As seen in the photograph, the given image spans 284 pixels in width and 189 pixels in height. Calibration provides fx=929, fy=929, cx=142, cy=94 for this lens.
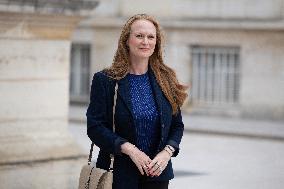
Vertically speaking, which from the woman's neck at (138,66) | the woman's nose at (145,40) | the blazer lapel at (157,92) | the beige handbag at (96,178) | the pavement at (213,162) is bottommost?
the pavement at (213,162)

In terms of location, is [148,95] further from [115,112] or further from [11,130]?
[11,130]

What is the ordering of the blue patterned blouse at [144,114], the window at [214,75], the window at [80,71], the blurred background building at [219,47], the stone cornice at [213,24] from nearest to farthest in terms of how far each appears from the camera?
the blue patterned blouse at [144,114], the stone cornice at [213,24], the blurred background building at [219,47], the window at [214,75], the window at [80,71]

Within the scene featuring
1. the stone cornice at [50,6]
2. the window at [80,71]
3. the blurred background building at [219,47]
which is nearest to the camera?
the stone cornice at [50,6]

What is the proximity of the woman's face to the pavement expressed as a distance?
132 inches

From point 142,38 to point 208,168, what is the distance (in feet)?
22.8

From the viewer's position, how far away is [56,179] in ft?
29.3

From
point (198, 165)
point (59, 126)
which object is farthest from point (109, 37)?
point (59, 126)

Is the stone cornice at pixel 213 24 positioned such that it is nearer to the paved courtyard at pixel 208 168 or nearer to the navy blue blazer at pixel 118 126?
the paved courtyard at pixel 208 168

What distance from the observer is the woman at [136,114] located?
5480 millimetres

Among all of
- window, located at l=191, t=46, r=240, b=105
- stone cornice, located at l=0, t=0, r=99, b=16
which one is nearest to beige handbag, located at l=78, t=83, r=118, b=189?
stone cornice, located at l=0, t=0, r=99, b=16

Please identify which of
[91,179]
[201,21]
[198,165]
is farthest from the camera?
[201,21]

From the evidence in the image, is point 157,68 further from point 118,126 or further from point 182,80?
point 182,80

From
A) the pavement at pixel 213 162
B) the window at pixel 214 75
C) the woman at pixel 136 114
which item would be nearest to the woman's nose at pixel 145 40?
the woman at pixel 136 114

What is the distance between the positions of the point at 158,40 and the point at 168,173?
2.68 ft
